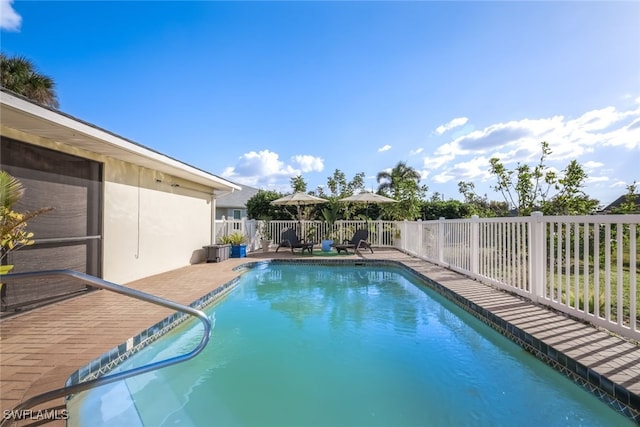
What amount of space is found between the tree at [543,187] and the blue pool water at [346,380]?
20.5 ft

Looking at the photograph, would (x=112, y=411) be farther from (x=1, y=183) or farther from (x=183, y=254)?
(x=183, y=254)

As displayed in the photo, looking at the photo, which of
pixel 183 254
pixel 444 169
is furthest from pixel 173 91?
pixel 444 169

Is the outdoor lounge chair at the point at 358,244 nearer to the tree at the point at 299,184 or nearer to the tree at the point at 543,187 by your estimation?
the tree at the point at 543,187

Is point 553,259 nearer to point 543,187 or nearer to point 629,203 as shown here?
point 629,203

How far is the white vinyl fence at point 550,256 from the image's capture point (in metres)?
3.18

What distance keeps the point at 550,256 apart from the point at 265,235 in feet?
39.7

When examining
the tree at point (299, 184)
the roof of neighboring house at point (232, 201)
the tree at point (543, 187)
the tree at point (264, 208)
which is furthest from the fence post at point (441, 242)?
the roof of neighboring house at point (232, 201)

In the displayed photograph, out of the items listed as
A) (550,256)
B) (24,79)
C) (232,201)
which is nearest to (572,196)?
(550,256)

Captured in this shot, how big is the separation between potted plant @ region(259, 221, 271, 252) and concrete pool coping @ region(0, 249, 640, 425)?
310 inches

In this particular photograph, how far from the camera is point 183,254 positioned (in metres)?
8.89

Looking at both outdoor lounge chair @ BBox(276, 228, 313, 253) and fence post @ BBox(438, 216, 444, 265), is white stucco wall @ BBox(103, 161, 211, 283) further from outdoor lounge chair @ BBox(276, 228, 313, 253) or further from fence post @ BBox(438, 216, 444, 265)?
fence post @ BBox(438, 216, 444, 265)

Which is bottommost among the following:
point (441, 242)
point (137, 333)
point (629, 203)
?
point (137, 333)

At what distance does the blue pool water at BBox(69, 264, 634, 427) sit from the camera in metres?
2.51

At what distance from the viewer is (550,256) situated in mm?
3938
